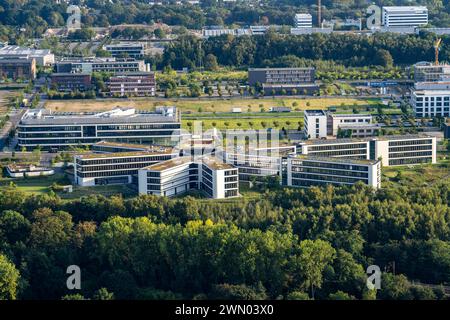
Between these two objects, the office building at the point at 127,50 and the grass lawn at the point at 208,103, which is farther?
the office building at the point at 127,50

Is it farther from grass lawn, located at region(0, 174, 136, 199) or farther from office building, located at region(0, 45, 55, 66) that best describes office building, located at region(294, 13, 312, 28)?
grass lawn, located at region(0, 174, 136, 199)

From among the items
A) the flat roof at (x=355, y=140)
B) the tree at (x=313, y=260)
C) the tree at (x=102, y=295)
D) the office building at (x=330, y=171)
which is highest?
the flat roof at (x=355, y=140)

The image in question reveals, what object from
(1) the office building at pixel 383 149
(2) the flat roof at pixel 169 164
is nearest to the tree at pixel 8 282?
(2) the flat roof at pixel 169 164

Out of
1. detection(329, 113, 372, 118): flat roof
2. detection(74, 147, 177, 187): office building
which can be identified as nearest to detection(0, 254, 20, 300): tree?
detection(74, 147, 177, 187): office building

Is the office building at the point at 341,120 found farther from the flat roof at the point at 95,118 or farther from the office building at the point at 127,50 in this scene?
the office building at the point at 127,50

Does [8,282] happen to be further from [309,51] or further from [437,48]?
[437,48]

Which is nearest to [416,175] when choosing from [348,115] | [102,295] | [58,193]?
[348,115]
